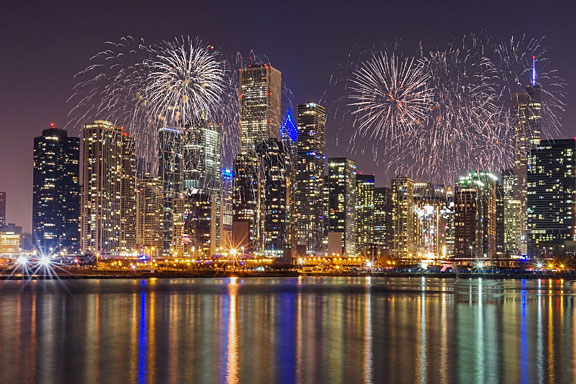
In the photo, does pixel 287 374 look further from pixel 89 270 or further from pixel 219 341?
pixel 89 270

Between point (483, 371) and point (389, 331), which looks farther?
point (389, 331)

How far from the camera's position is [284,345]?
1264 inches

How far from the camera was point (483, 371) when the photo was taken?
2531 centimetres

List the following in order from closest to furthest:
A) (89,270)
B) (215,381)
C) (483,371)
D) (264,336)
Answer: (215,381)
(483,371)
(264,336)
(89,270)

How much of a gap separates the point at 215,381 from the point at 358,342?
38.0ft

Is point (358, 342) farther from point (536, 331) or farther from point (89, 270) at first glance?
point (89, 270)

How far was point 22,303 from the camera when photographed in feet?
198

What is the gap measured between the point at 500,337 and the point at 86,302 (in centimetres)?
3743

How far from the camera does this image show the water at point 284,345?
24391mm

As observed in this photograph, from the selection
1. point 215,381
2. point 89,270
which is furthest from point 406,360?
point 89,270

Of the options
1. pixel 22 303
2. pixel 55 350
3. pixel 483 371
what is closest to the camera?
pixel 483 371

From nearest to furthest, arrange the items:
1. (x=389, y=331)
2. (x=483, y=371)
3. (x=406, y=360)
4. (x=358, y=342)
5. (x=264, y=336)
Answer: (x=483, y=371)
(x=406, y=360)
(x=358, y=342)
(x=264, y=336)
(x=389, y=331)

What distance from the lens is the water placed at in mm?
24391

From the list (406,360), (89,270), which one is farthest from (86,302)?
(89,270)
